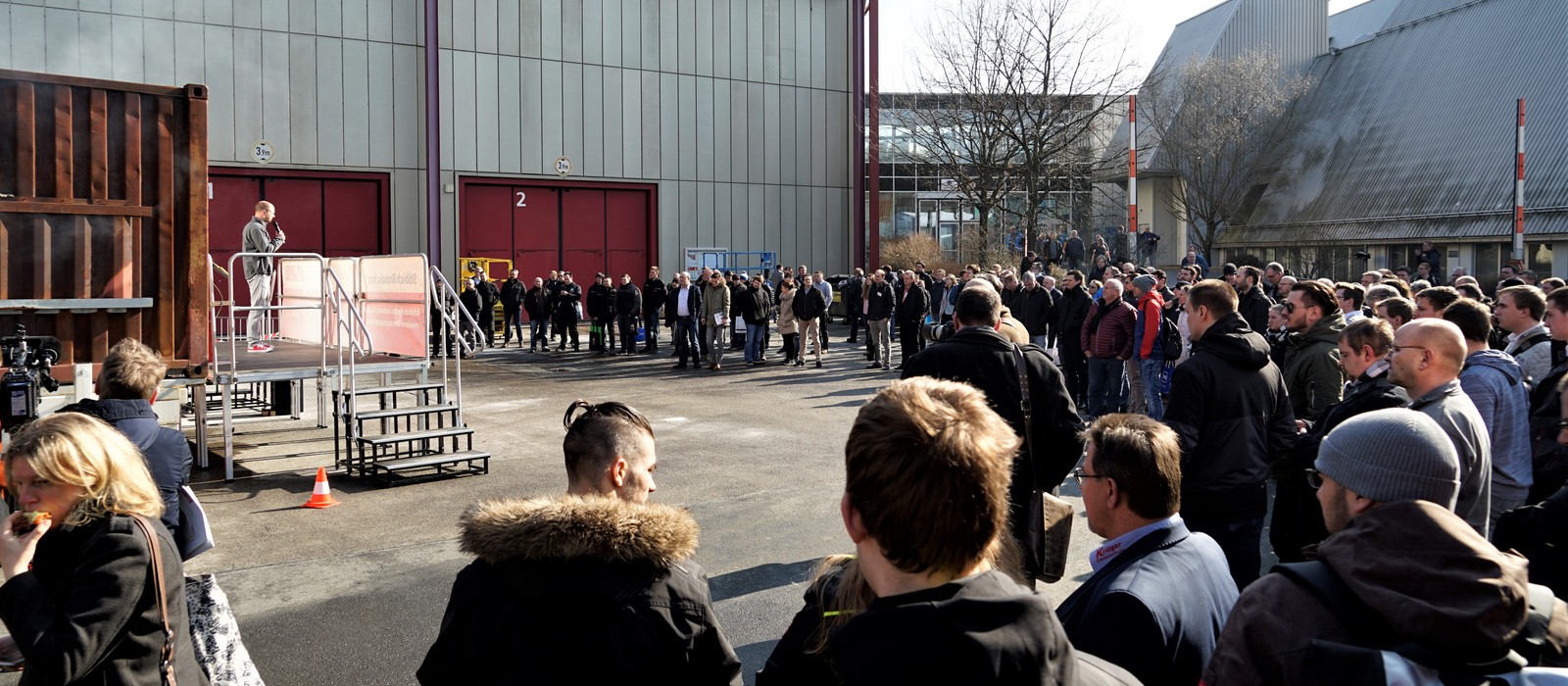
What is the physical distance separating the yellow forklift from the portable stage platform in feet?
44.0

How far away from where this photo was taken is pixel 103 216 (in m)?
7.93

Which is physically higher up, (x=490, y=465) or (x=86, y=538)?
(x=86, y=538)

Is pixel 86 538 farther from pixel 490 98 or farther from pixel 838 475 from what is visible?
pixel 490 98

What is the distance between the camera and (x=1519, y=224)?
21156mm

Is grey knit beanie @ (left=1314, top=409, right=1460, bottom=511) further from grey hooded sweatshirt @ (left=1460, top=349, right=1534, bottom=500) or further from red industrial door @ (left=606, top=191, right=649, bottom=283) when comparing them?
red industrial door @ (left=606, top=191, right=649, bottom=283)

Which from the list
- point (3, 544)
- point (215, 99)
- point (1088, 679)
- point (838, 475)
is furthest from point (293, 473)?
point (215, 99)

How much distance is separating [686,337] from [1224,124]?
23.4 m

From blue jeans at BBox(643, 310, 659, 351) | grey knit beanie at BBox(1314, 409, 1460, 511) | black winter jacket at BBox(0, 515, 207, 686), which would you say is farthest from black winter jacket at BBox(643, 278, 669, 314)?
grey knit beanie at BBox(1314, 409, 1460, 511)

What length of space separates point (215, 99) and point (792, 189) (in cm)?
1588

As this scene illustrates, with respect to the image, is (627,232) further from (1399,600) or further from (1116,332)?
(1399,600)

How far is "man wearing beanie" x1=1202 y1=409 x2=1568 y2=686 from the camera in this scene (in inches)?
71.4

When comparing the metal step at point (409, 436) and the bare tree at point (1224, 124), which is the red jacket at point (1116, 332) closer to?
the metal step at point (409, 436)

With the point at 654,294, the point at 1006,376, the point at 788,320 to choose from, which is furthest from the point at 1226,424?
the point at 654,294

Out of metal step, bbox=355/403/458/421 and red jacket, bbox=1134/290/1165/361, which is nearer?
metal step, bbox=355/403/458/421
